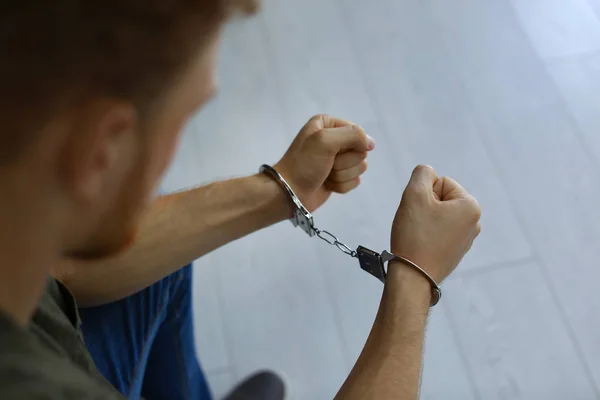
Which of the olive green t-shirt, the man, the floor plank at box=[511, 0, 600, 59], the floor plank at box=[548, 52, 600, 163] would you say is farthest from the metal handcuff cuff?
the floor plank at box=[511, 0, 600, 59]

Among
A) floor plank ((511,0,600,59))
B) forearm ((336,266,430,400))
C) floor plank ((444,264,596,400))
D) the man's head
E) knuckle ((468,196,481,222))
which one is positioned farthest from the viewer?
floor plank ((511,0,600,59))

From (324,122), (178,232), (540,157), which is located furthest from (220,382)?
(540,157)

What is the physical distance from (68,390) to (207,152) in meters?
0.95

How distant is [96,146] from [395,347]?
1.32 feet

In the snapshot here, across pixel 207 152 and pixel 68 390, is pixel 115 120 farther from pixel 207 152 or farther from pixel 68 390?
pixel 207 152

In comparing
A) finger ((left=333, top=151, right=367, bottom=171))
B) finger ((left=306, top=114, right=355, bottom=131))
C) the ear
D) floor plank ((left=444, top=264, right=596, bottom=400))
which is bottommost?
floor plank ((left=444, top=264, right=596, bottom=400))

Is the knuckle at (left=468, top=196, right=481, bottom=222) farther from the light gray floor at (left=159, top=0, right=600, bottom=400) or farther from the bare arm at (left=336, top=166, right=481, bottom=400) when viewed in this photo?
the light gray floor at (left=159, top=0, right=600, bottom=400)

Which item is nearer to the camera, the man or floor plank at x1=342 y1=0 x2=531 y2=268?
the man

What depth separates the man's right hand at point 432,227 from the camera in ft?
2.22

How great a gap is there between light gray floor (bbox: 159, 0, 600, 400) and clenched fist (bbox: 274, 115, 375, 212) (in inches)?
15.3

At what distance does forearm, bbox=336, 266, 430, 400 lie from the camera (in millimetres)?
589

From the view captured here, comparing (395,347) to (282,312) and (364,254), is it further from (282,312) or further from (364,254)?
(282,312)

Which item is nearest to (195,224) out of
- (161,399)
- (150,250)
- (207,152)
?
(150,250)

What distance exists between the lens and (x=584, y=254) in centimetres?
116
